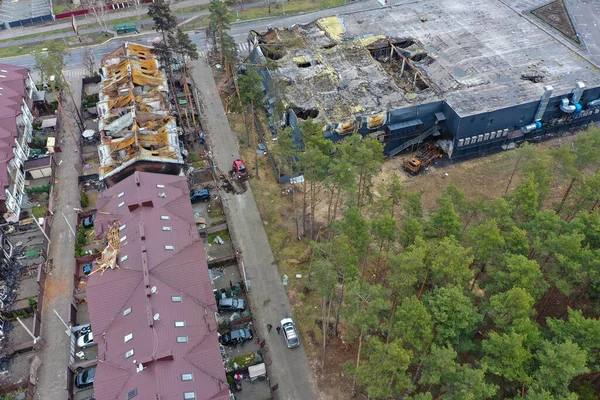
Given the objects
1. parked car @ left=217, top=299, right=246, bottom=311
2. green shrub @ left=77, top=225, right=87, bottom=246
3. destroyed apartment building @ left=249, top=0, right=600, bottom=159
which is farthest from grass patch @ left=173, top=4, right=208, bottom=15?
parked car @ left=217, top=299, right=246, bottom=311

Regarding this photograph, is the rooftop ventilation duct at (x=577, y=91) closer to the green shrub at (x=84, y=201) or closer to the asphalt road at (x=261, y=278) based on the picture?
the asphalt road at (x=261, y=278)

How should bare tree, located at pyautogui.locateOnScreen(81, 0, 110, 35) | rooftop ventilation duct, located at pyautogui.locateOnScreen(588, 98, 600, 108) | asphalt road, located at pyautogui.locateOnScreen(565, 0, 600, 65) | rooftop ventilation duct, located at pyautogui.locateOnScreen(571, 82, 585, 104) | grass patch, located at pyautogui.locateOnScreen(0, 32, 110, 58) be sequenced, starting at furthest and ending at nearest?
bare tree, located at pyautogui.locateOnScreen(81, 0, 110, 35), grass patch, located at pyautogui.locateOnScreen(0, 32, 110, 58), asphalt road, located at pyautogui.locateOnScreen(565, 0, 600, 65), rooftop ventilation duct, located at pyautogui.locateOnScreen(588, 98, 600, 108), rooftop ventilation duct, located at pyautogui.locateOnScreen(571, 82, 585, 104)

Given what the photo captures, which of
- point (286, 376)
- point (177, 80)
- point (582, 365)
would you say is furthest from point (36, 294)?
point (582, 365)

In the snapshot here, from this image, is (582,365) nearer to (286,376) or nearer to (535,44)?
(286,376)

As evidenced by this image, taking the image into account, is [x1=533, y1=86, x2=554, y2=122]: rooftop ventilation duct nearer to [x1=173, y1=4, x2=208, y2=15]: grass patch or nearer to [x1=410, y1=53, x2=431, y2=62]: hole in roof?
[x1=410, y1=53, x2=431, y2=62]: hole in roof

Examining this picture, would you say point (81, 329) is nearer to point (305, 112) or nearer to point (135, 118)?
point (135, 118)

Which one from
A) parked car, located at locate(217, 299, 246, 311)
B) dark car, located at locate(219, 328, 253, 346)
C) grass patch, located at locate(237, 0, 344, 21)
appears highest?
grass patch, located at locate(237, 0, 344, 21)

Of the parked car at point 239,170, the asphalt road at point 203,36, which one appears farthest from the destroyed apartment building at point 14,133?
the parked car at point 239,170
